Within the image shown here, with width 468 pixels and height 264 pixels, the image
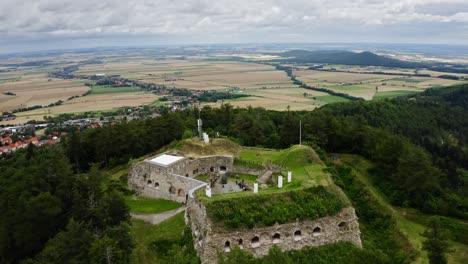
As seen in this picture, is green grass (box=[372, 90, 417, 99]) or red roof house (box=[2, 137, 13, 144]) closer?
red roof house (box=[2, 137, 13, 144])

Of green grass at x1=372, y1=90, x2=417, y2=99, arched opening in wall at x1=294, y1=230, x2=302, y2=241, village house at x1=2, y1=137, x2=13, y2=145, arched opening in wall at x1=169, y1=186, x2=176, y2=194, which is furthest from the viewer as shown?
green grass at x1=372, y1=90, x2=417, y2=99

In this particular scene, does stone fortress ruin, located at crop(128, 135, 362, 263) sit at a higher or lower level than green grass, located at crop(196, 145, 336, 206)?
lower

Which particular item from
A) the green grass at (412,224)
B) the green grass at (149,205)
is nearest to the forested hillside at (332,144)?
the green grass at (412,224)

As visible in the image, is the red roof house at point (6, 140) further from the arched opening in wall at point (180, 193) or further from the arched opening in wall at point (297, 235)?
the arched opening in wall at point (297, 235)

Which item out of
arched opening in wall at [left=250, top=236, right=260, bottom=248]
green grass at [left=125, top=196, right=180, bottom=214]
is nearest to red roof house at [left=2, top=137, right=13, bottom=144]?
green grass at [left=125, top=196, right=180, bottom=214]

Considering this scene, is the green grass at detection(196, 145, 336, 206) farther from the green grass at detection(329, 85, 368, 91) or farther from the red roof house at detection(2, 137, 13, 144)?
the green grass at detection(329, 85, 368, 91)

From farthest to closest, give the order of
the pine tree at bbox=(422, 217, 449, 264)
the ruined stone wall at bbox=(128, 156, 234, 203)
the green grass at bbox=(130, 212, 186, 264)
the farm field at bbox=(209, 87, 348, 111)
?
1. the farm field at bbox=(209, 87, 348, 111)
2. the ruined stone wall at bbox=(128, 156, 234, 203)
3. the green grass at bbox=(130, 212, 186, 264)
4. the pine tree at bbox=(422, 217, 449, 264)

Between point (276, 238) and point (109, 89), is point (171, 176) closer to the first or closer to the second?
point (276, 238)

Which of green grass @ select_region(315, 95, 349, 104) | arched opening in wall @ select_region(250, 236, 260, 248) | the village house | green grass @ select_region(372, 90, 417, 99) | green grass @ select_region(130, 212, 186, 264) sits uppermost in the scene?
green grass @ select_region(372, 90, 417, 99)
